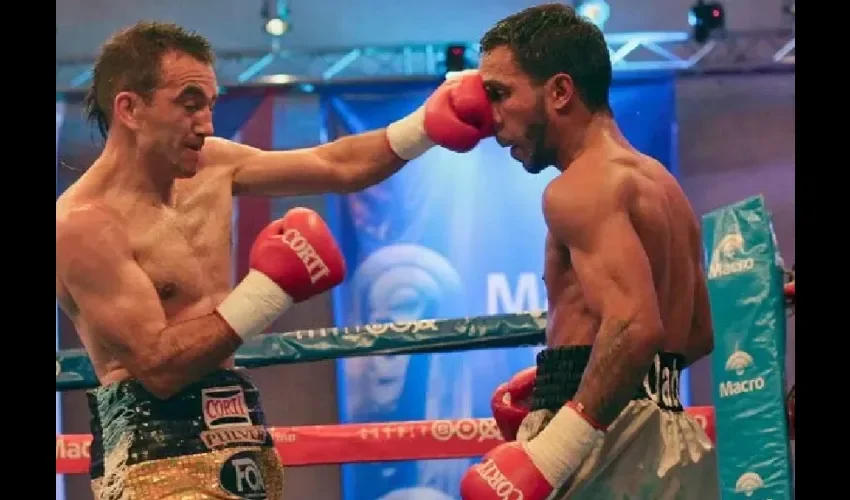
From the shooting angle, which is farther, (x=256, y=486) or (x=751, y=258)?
(x=751, y=258)

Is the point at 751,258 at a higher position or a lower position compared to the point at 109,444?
higher

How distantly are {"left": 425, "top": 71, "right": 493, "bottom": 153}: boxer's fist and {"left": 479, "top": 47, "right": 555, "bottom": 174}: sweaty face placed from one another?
0.10m

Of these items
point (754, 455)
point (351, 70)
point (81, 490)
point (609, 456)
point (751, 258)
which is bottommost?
point (81, 490)

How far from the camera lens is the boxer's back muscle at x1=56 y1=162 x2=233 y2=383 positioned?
1926 mm

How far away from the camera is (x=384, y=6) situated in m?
5.14

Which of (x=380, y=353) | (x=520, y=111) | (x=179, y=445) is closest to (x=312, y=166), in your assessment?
(x=520, y=111)

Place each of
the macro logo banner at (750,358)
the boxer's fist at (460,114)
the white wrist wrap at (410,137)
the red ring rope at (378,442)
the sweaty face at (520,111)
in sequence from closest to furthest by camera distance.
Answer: the sweaty face at (520,111) < the boxer's fist at (460,114) < the white wrist wrap at (410,137) < the macro logo banner at (750,358) < the red ring rope at (378,442)

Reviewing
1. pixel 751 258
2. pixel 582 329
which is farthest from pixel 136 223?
pixel 751 258

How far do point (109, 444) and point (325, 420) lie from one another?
129 inches

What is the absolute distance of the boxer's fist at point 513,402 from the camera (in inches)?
82.9

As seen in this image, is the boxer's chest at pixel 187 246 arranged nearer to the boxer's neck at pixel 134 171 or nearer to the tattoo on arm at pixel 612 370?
the boxer's neck at pixel 134 171

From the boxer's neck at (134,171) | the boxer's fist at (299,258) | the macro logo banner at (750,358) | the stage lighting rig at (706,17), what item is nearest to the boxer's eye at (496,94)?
the boxer's fist at (299,258)

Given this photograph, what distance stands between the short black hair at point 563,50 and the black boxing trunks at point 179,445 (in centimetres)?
75
